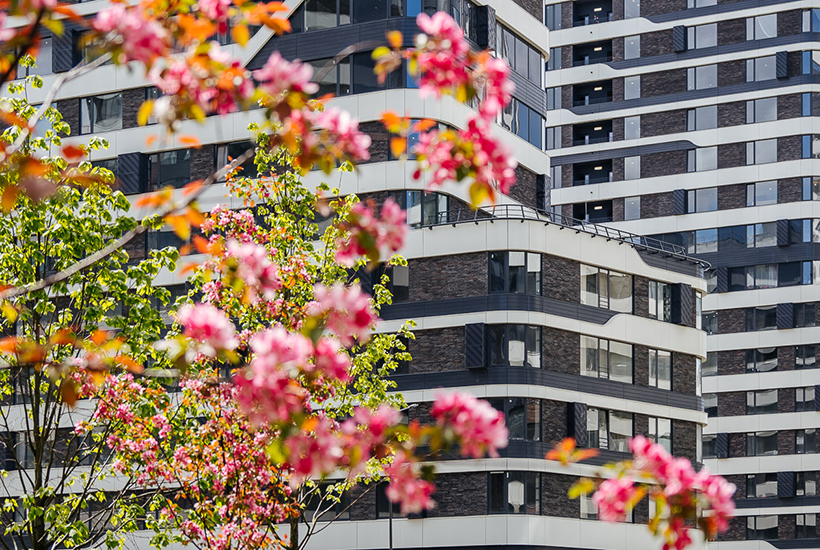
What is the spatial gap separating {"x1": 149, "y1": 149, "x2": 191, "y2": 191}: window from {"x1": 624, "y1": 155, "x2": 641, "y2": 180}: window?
125 feet

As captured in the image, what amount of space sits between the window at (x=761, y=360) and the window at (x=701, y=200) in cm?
942

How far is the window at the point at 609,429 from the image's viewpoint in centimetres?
5369

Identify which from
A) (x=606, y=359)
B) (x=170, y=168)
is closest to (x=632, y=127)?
(x=606, y=359)

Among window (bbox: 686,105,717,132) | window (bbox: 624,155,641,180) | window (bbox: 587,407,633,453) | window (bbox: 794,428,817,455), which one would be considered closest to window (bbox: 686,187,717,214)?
window (bbox: 624,155,641,180)

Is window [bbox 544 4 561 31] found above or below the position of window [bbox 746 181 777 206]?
above

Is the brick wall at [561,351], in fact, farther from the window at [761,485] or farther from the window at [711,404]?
the window at [761,485]

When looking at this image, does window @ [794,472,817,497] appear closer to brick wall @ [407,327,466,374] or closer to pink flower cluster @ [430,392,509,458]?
brick wall @ [407,327,466,374]

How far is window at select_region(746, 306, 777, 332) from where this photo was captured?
82438 mm

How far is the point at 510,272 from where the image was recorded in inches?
2034

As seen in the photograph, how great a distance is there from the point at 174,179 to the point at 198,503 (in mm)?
37285

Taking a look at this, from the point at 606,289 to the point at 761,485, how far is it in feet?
105

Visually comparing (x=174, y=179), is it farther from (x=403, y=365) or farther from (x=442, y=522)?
(x=442, y=522)

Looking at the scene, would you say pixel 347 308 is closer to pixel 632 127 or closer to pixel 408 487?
pixel 408 487

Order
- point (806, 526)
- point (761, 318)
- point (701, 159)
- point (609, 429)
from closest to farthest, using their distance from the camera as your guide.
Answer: point (609, 429) → point (806, 526) → point (761, 318) → point (701, 159)
